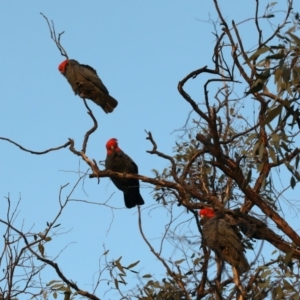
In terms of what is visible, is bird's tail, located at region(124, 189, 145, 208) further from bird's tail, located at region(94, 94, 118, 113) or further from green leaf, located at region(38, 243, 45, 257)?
green leaf, located at region(38, 243, 45, 257)

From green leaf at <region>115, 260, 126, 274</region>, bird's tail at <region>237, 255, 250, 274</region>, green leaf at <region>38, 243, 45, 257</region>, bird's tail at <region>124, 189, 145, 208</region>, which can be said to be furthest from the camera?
bird's tail at <region>124, 189, 145, 208</region>

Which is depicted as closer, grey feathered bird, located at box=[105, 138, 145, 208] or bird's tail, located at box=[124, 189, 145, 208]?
grey feathered bird, located at box=[105, 138, 145, 208]

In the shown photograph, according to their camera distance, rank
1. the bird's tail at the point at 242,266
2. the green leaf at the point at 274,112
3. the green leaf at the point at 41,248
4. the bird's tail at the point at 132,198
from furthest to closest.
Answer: the bird's tail at the point at 132,198, the bird's tail at the point at 242,266, the green leaf at the point at 41,248, the green leaf at the point at 274,112

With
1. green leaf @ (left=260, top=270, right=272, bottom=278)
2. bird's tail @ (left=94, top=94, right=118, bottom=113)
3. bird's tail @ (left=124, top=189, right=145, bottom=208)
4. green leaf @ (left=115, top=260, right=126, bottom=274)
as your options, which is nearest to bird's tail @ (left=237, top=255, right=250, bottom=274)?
green leaf @ (left=115, top=260, right=126, bottom=274)

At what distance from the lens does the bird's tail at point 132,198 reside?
797 centimetres

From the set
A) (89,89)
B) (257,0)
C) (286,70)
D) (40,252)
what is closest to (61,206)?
(40,252)

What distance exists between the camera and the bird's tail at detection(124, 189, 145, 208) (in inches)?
314

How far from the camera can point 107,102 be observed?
8055 mm

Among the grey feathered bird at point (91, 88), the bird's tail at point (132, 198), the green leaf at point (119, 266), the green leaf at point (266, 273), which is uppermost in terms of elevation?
the grey feathered bird at point (91, 88)

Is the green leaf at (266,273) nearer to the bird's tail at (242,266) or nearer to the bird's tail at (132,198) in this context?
the bird's tail at (242,266)

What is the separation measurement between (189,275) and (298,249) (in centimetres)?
73

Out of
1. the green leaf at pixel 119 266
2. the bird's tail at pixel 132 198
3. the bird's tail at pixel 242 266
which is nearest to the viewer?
the green leaf at pixel 119 266

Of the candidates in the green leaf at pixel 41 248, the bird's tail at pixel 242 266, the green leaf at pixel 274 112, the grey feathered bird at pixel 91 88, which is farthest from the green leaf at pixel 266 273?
the grey feathered bird at pixel 91 88

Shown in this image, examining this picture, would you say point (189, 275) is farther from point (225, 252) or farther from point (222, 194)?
point (222, 194)
